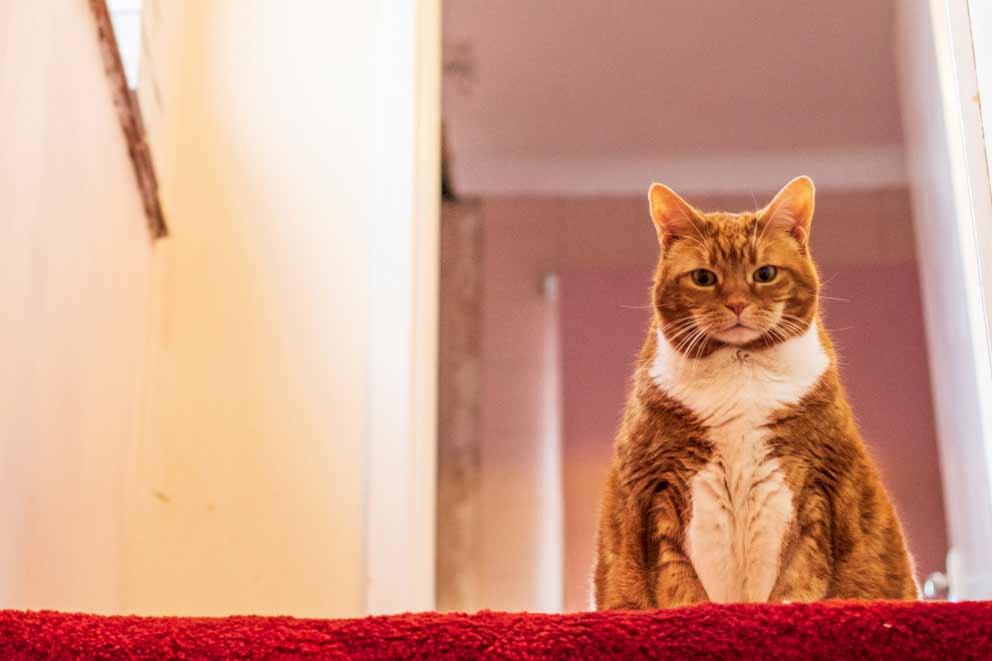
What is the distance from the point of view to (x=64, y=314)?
961mm

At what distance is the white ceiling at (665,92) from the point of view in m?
1.35

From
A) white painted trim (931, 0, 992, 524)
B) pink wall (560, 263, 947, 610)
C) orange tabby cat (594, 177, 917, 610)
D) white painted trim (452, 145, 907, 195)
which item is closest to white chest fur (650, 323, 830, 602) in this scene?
orange tabby cat (594, 177, 917, 610)

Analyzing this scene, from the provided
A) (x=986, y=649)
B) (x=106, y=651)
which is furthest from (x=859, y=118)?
(x=106, y=651)

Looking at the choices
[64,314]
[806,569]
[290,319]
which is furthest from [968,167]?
[64,314]

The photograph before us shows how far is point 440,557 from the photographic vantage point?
152cm

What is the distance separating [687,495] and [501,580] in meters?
0.64

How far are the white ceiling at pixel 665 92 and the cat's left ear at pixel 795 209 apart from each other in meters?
0.39

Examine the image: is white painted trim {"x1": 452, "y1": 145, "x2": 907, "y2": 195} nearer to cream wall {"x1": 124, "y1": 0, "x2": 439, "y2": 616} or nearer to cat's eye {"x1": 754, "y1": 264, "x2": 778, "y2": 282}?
cream wall {"x1": 124, "y1": 0, "x2": 439, "y2": 616}

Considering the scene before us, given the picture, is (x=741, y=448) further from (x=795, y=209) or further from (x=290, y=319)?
(x=290, y=319)

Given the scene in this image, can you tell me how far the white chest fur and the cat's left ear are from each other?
0.08 meters

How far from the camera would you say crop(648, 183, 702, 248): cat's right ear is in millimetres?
920

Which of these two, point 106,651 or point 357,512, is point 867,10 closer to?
point 357,512

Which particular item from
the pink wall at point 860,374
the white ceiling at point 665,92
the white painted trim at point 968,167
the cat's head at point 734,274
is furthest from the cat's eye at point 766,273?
the white ceiling at point 665,92

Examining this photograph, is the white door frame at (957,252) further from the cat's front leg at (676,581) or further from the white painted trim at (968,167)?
the cat's front leg at (676,581)
